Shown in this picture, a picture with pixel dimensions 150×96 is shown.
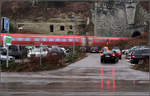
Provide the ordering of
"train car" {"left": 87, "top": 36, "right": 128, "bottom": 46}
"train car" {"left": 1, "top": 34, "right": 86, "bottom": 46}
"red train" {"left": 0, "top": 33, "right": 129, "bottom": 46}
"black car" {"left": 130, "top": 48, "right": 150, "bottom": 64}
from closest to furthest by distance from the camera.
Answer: "black car" {"left": 130, "top": 48, "right": 150, "bottom": 64}, "train car" {"left": 1, "top": 34, "right": 86, "bottom": 46}, "red train" {"left": 0, "top": 33, "right": 129, "bottom": 46}, "train car" {"left": 87, "top": 36, "right": 128, "bottom": 46}

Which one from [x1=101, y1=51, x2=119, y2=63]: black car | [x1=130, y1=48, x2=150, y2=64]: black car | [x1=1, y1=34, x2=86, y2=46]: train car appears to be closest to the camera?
[x1=130, y1=48, x2=150, y2=64]: black car

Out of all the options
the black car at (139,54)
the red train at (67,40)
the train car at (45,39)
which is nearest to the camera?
the black car at (139,54)

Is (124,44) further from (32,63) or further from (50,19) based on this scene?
(32,63)

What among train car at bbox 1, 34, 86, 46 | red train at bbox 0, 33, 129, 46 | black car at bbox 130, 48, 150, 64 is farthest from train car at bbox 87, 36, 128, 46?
black car at bbox 130, 48, 150, 64

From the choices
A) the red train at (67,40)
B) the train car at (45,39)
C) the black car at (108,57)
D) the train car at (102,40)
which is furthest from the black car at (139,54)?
the train car at (102,40)

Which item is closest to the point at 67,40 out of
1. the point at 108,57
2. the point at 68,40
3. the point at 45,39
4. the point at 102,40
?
the point at 68,40

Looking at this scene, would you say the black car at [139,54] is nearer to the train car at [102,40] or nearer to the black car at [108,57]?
the black car at [108,57]

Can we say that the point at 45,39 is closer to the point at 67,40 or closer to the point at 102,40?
the point at 67,40

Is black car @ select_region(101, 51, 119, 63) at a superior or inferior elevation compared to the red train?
inferior

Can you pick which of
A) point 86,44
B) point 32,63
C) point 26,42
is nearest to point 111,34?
point 86,44

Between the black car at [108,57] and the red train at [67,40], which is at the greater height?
the red train at [67,40]

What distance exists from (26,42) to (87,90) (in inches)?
901

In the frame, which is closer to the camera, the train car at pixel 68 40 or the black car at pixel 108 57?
the black car at pixel 108 57

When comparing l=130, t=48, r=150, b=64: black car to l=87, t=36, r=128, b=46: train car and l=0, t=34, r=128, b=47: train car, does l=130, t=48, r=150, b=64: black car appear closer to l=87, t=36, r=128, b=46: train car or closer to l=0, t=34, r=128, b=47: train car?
l=0, t=34, r=128, b=47: train car
